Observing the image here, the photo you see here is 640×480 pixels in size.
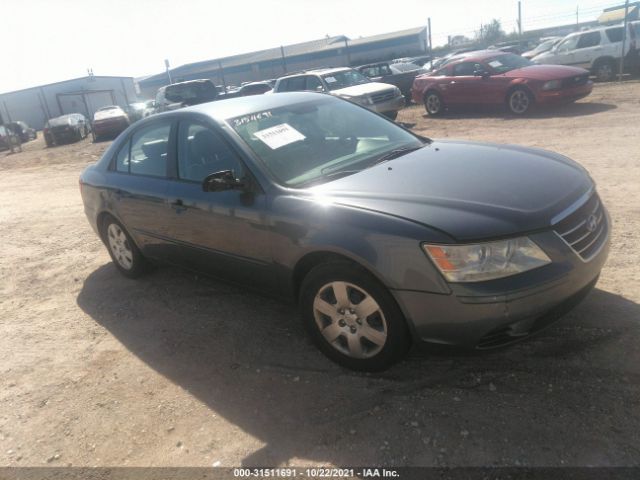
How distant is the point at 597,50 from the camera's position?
→ 51.3 feet

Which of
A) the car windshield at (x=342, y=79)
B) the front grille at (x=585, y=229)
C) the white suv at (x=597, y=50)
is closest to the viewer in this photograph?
the front grille at (x=585, y=229)

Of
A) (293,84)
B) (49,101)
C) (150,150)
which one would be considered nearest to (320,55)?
(49,101)

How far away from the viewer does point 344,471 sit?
238 cm

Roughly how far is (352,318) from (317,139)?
1.42 metres

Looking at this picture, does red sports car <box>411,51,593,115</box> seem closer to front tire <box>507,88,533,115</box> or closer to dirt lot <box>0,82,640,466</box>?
front tire <box>507,88,533,115</box>

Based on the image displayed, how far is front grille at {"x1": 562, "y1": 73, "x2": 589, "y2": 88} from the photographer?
1143 cm

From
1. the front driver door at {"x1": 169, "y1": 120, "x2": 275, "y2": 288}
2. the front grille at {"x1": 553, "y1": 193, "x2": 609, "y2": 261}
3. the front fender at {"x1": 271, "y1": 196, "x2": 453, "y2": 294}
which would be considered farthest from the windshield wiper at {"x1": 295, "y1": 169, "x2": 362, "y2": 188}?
the front grille at {"x1": 553, "y1": 193, "x2": 609, "y2": 261}

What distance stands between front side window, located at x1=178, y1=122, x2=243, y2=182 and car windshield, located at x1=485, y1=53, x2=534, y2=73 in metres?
10.6

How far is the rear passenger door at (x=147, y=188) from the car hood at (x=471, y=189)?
64.3 inches

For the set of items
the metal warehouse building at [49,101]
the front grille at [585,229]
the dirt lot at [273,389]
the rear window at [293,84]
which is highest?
the metal warehouse building at [49,101]

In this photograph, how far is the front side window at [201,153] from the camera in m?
3.53

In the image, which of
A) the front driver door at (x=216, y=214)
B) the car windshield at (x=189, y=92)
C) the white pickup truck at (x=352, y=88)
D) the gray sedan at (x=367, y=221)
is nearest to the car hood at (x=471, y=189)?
the gray sedan at (x=367, y=221)

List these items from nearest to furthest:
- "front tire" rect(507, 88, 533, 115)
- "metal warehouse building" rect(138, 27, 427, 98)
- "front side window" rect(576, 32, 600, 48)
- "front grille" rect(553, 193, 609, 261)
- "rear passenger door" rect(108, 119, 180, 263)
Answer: "front grille" rect(553, 193, 609, 261) < "rear passenger door" rect(108, 119, 180, 263) < "front tire" rect(507, 88, 533, 115) < "front side window" rect(576, 32, 600, 48) < "metal warehouse building" rect(138, 27, 427, 98)

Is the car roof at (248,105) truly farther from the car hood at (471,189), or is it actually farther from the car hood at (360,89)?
the car hood at (360,89)
